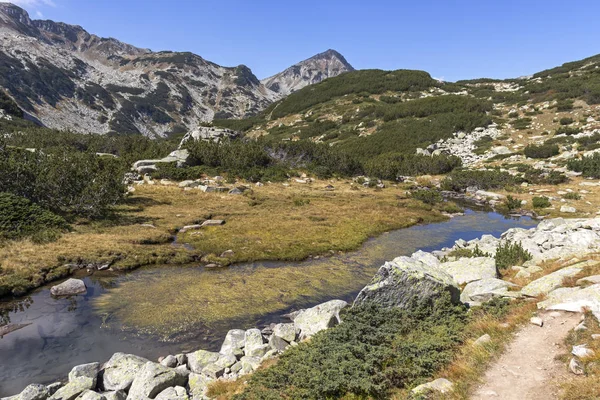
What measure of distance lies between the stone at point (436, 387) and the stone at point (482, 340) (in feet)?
5.33

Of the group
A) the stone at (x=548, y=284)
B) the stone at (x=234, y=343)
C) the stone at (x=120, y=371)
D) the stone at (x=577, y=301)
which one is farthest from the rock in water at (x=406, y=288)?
the stone at (x=120, y=371)

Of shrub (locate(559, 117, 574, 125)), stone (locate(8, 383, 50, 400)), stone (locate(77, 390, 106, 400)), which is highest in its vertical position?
shrub (locate(559, 117, 574, 125))

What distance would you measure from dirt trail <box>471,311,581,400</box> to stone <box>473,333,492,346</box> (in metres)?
0.45

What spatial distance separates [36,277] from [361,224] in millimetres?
21894

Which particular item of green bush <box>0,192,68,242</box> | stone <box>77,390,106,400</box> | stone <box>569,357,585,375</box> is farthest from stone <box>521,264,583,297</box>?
green bush <box>0,192,68,242</box>

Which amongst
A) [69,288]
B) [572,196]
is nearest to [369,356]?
[69,288]

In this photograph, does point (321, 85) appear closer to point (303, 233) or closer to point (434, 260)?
point (303, 233)

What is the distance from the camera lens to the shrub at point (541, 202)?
33.4 m

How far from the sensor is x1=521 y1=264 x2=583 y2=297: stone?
31.4ft

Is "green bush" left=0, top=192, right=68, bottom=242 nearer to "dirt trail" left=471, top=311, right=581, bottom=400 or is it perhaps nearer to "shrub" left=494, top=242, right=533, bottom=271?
"dirt trail" left=471, top=311, right=581, bottom=400

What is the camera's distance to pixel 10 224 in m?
20.5

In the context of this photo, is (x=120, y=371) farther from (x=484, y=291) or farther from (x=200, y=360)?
(x=484, y=291)

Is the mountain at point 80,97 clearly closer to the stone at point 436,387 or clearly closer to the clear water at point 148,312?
the clear water at point 148,312

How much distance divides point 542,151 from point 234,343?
56.1m
